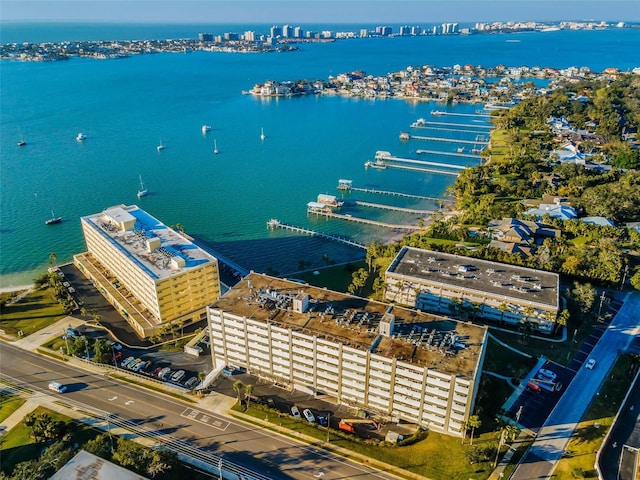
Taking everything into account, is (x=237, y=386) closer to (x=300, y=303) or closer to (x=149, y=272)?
(x=300, y=303)

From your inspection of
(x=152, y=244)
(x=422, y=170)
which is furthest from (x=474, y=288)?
(x=422, y=170)

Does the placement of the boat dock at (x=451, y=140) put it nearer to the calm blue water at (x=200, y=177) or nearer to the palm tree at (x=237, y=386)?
the calm blue water at (x=200, y=177)

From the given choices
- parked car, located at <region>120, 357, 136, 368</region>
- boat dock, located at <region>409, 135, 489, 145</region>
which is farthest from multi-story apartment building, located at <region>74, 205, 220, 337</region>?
boat dock, located at <region>409, 135, 489, 145</region>

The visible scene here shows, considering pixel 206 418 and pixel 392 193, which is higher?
pixel 392 193

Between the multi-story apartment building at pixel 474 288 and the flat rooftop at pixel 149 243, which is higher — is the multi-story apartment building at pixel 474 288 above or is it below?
below

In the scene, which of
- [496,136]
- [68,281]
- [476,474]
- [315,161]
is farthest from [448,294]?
[496,136]

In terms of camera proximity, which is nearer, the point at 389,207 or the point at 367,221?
the point at 367,221

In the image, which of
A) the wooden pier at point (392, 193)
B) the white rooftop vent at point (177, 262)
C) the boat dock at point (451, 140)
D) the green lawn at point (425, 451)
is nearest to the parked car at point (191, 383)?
the green lawn at point (425, 451)
